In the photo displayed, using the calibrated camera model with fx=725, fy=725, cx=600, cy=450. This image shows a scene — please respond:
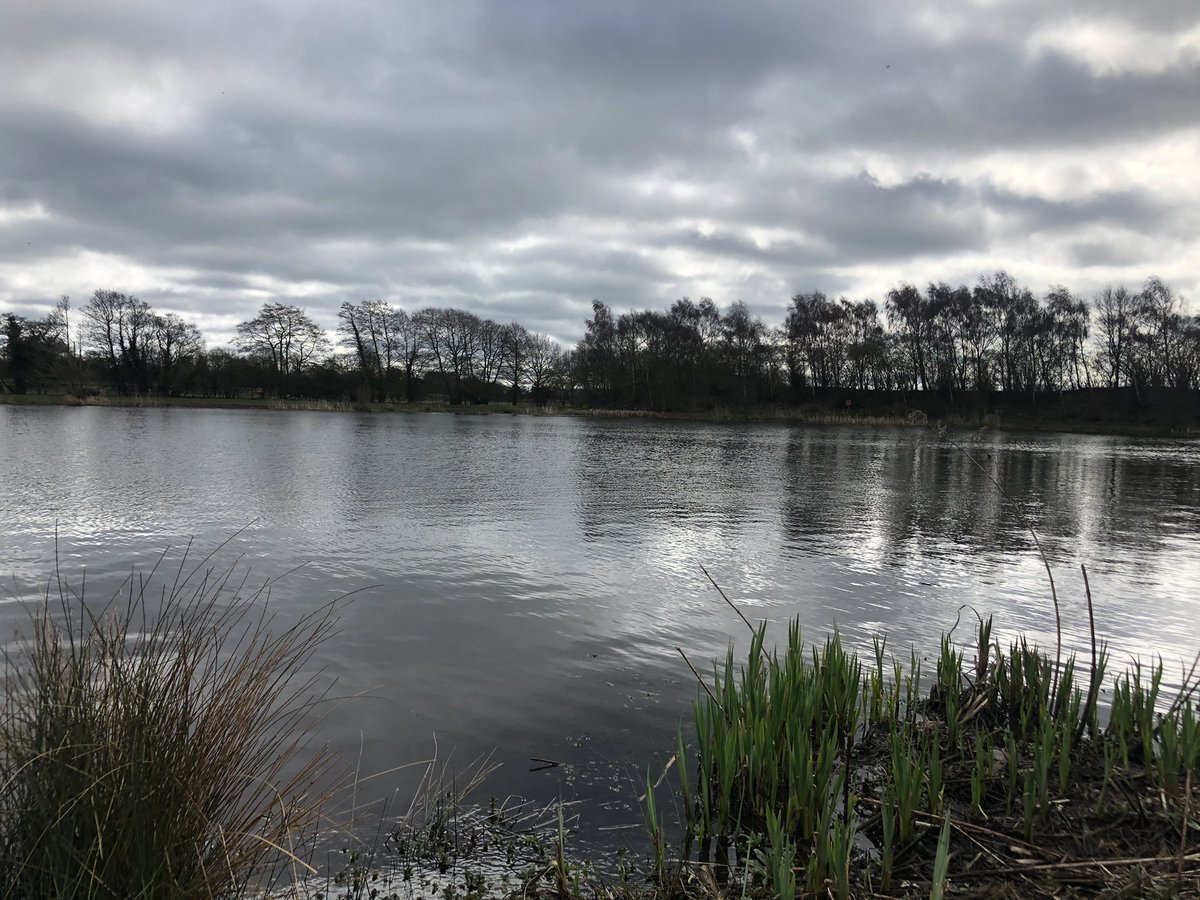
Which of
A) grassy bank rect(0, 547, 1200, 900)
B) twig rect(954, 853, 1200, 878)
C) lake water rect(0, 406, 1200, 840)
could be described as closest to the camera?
grassy bank rect(0, 547, 1200, 900)

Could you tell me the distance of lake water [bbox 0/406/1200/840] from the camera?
6.27 metres

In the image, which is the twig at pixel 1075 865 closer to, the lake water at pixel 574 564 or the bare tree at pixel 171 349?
the lake water at pixel 574 564

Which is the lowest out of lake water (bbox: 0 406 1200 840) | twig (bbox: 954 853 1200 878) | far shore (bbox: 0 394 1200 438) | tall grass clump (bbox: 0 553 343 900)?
lake water (bbox: 0 406 1200 840)

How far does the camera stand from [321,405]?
257 ft

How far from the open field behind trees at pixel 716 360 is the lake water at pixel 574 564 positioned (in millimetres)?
60466

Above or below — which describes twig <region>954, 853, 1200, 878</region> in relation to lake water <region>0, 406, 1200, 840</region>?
above

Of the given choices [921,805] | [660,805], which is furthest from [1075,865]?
[660,805]

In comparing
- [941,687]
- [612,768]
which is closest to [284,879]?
[612,768]

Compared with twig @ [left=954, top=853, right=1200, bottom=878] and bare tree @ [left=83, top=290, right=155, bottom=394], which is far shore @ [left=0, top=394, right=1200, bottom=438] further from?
twig @ [left=954, top=853, right=1200, bottom=878]

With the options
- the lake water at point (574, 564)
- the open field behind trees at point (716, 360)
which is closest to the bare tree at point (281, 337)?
the open field behind trees at point (716, 360)

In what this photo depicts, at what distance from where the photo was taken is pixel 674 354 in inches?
3814

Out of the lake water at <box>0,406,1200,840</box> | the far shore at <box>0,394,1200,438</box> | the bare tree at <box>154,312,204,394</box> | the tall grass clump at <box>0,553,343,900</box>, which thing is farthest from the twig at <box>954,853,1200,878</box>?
the bare tree at <box>154,312,204,394</box>

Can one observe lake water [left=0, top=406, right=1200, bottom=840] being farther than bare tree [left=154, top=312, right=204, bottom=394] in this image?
No

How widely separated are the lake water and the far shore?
50139mm
